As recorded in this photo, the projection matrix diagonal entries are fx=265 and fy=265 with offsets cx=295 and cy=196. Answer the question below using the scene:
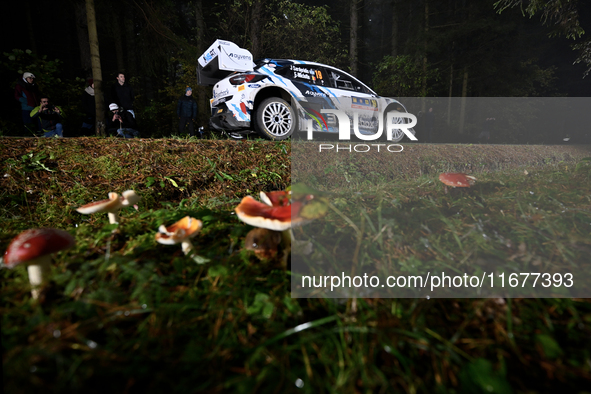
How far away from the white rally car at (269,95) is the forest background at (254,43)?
284 centimetres

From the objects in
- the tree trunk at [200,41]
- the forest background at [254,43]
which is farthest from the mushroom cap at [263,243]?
the tree trunk at [200,41]

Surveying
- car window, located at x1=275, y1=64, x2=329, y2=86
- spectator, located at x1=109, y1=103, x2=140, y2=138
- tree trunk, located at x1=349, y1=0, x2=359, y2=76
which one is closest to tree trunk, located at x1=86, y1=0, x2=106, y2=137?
spectator, located at x1=109, y1=103, x2=140, y2=138

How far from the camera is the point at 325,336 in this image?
89cm

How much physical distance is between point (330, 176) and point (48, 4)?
20.9m

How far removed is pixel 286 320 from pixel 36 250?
93 centimetres

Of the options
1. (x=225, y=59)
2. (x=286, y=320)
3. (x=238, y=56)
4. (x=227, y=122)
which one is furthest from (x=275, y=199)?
(x=238, y=56)

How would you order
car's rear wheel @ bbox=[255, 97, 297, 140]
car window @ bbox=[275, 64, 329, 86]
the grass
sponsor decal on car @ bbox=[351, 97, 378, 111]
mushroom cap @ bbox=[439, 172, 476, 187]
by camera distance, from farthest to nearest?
sponsor decal on car @ bbox=[351, 97, 378, 111] → car window @ bbox=[275, 64, 329, 86] → car's rear wheel @ bbox=[255, 97, 297, 140] → mushroom cap @ bbox=[439, 172, 476, 187] → the grass

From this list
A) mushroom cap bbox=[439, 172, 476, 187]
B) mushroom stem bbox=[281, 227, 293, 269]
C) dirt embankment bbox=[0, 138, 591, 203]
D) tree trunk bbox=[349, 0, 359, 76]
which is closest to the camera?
mushroom stem bbox=[281, 227, 293, 269]

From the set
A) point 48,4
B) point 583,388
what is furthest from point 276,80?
point 48,4

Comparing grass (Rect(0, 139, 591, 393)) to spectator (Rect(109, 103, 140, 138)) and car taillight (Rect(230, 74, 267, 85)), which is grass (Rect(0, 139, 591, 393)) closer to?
car taillight (Rect(230, 74, 267, 85))

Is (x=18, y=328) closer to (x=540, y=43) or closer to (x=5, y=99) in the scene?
(x=5, y=99)

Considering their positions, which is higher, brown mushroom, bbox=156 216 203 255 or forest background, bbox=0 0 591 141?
forest background, bbox=0 0 591 141

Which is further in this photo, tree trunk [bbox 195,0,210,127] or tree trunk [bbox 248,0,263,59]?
tree trunk [bbox 195,0,210,127]

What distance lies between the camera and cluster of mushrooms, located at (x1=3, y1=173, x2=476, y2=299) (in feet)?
3.13
